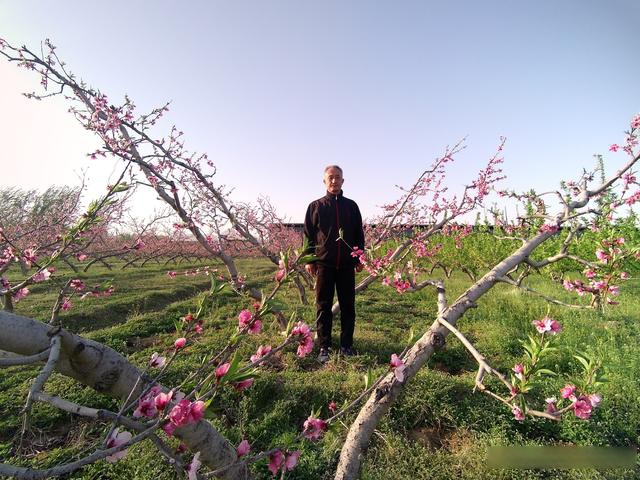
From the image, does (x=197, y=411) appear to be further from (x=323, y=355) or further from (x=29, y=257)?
(x=323, y=355)

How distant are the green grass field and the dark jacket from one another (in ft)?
3.80

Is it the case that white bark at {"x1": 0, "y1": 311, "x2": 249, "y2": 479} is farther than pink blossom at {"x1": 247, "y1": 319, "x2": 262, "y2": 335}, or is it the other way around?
pink blossom at {"x1": 247, "y1": 319, "x2": 262, "y2": 335}

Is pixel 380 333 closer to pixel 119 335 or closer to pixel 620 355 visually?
pixel 620 355

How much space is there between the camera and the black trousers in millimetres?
3959

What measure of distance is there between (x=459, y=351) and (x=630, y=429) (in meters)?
1.92

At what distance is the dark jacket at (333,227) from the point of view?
12.8 ft

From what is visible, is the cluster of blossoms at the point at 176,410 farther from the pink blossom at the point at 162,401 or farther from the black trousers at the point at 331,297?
the black trousers at the point at 331,297

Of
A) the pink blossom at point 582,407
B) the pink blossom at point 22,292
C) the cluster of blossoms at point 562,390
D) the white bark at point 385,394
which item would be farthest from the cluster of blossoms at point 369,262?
the pink blossom at point 22,292

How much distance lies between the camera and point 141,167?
370 cm

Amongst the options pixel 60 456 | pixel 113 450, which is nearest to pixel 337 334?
pixel 60 456

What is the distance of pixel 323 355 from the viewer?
3.99 meters

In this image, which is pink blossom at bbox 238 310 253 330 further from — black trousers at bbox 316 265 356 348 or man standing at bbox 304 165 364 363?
black trousers at bbox 316 265 356 348

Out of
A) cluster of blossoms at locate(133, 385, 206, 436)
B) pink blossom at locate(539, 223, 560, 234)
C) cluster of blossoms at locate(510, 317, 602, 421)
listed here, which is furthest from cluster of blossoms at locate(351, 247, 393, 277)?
cluster of blossoms at locate(133, 385, 206, 436)

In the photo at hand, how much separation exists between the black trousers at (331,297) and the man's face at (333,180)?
91cm
